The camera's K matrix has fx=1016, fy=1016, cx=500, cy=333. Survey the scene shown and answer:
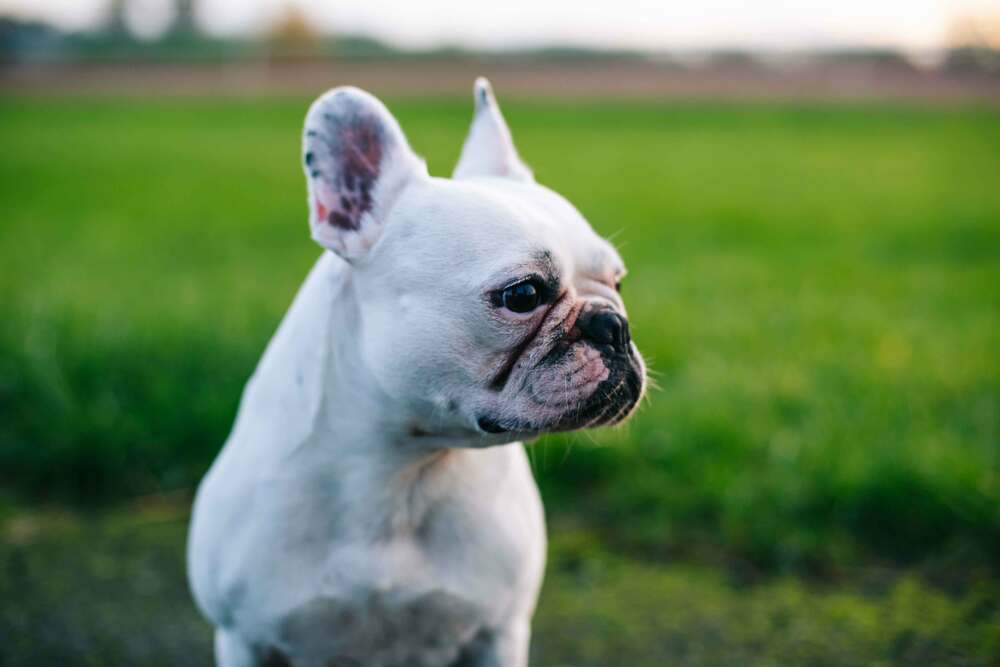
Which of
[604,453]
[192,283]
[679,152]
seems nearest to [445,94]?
[679,152]

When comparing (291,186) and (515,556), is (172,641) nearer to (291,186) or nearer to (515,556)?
(515,556)

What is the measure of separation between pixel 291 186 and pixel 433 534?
8964 mm

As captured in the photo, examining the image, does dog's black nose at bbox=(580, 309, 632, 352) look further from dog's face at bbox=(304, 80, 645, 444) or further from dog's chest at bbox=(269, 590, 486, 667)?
dog's chest at bbox=(269, 590, 486, 667)

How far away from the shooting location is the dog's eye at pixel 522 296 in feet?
5.92

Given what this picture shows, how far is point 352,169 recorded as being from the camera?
1.96 metres

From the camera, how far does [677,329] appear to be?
465 cm

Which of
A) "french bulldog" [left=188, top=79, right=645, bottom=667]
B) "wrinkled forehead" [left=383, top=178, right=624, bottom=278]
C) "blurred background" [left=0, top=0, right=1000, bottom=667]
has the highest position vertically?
"wrinkled forehead" [left=383, top=178, right=624, bottom=278]

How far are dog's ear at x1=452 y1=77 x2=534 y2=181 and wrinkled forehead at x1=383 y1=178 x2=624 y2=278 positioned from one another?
27cm

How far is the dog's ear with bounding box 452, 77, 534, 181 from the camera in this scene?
2244mm

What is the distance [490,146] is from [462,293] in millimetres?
570

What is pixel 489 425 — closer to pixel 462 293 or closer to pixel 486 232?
pixel 462 293

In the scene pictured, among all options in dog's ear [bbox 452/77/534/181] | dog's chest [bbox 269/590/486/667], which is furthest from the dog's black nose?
dog's chest [bbox 269/590/486/667]

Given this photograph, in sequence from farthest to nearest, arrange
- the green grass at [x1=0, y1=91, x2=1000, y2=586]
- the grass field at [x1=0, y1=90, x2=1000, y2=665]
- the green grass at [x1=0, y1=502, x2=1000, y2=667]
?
the green grass at [x1=0, y1=91, x2=1000, y2=586]
the grass field at [x1=0, y1=90, x2=1000, y2=665]
the green grass at [x1=0, y1=502, x2=1000, y2=667]

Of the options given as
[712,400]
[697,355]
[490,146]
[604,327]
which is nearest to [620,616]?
[712,400]
